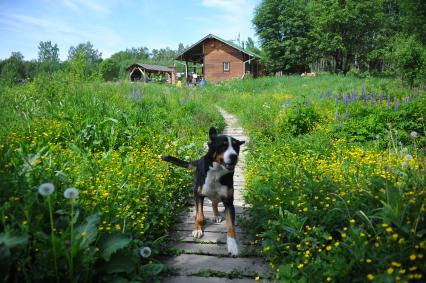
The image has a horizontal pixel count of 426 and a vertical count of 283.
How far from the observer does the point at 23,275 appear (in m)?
2.29

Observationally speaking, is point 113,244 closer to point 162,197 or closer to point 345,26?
point 162,197

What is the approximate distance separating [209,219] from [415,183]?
8.98 feet

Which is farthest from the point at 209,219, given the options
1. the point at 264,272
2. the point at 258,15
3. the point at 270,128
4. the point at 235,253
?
the point at 258,15

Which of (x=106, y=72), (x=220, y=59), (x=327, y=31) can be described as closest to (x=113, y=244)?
(x=106, y=72)

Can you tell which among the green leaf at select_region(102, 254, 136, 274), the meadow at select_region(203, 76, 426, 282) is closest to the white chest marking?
the meadow at select_region(203, 76, 426, 282)

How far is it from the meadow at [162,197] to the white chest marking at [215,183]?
0.50 m

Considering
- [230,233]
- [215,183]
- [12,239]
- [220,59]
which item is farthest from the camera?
[220,59]

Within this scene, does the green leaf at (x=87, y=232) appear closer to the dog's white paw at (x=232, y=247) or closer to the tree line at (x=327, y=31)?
the dog's white paw at (x=232, y=247)

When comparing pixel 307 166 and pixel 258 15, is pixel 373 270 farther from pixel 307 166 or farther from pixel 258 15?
pixel 258 15

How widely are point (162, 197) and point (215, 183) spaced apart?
984mm

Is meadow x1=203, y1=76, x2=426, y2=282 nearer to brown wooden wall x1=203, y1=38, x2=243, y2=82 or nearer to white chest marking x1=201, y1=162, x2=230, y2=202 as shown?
white chest marking x1=201, y1=162, x2=230, y2=202

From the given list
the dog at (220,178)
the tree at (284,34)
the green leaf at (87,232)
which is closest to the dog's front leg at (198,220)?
the dog at (220,178)

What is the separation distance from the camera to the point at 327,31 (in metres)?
44.0

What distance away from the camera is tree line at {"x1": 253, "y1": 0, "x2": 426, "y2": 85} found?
4197 centimetres
